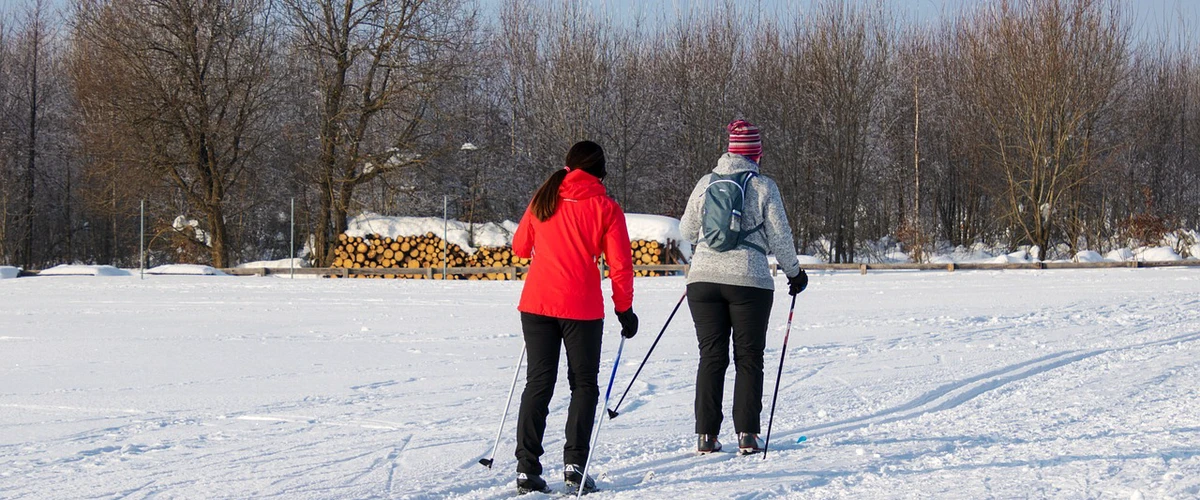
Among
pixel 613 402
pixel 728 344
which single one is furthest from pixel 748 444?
pixel 613 402

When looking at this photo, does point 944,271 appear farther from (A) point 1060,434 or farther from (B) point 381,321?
(A) point 1060,434

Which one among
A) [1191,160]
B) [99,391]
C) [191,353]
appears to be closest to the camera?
[99,391]

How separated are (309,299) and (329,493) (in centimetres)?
1255

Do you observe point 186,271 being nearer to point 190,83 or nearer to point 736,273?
point 190,83

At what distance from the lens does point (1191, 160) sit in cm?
3978

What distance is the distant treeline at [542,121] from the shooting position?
2522 cm

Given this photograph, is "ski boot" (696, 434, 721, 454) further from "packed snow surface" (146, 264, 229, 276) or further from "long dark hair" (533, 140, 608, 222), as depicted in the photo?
"packed snow surface" (146, 264, 229, 276)

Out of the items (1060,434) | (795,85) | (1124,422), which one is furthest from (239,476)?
(795,85)

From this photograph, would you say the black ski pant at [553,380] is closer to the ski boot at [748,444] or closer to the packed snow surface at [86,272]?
the ski boot at [748,444]

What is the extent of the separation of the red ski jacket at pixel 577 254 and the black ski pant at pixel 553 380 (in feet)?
0.23

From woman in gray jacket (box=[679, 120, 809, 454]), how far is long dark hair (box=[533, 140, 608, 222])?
719mm

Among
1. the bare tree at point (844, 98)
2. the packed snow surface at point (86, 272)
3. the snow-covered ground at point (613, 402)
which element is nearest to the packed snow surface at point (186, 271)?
the packed snow surface at point (86, 272)

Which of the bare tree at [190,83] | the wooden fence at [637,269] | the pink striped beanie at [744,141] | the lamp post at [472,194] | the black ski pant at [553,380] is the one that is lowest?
the black ski pant at [553,380]

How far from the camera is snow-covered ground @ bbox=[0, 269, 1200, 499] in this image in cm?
431
